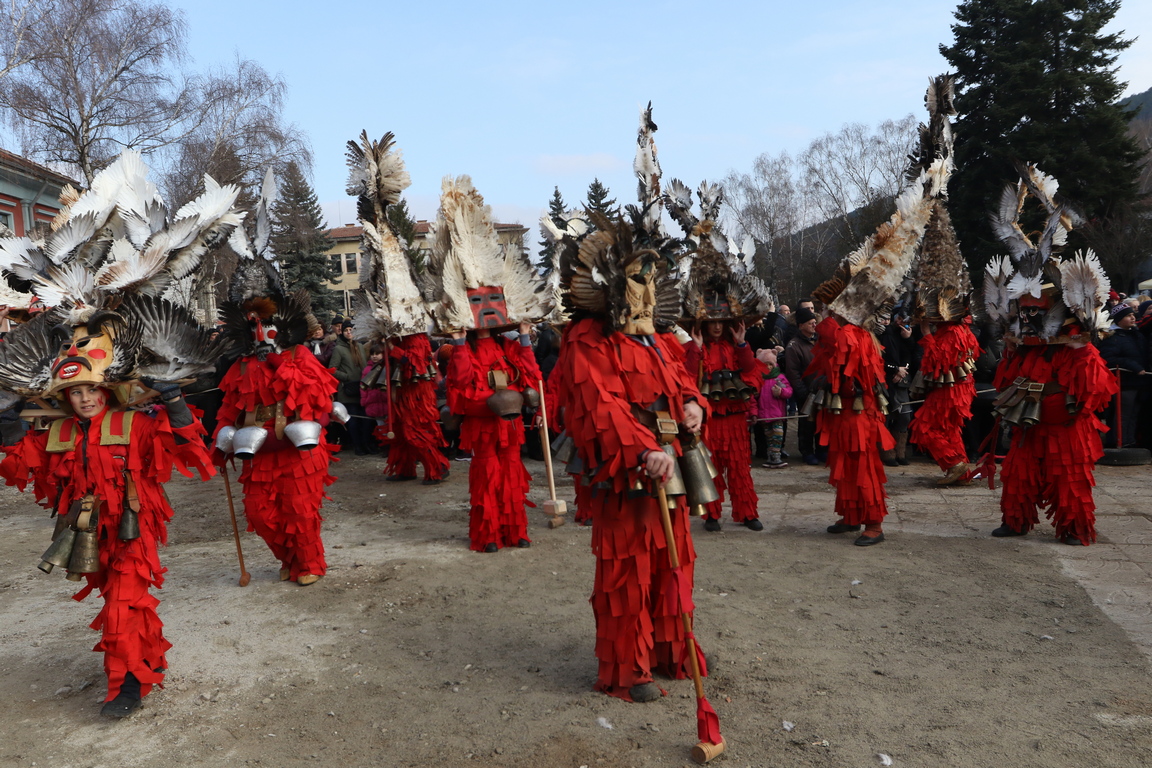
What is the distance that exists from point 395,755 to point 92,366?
7.92ft

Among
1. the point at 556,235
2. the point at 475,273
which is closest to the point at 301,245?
the point at 556,235

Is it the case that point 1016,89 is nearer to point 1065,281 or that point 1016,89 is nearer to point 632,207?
point 1065,281

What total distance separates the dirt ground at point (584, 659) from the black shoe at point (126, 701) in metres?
0.07

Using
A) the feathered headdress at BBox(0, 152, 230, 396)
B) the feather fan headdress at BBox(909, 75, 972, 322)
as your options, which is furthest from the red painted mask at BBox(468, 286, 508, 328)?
the feather fan headdress at BBox(909, 75, 972, 322)

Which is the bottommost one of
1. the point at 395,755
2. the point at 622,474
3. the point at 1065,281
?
the point at 395,755

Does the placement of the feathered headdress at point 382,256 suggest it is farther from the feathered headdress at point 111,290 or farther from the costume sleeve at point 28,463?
the costume sleeve at point 28,463

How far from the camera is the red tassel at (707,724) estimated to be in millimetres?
Answer: 3387

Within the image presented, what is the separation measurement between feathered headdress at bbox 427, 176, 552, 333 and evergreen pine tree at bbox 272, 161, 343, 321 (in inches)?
1039

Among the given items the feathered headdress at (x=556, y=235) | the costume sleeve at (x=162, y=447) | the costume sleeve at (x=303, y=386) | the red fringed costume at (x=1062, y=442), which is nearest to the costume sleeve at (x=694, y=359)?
the feathered headdress at (x=556, y=235)

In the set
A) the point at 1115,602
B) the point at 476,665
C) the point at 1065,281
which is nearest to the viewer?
the point at 476,665

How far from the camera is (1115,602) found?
505cm

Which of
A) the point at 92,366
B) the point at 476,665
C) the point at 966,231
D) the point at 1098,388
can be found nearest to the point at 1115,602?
the point at 1098,388

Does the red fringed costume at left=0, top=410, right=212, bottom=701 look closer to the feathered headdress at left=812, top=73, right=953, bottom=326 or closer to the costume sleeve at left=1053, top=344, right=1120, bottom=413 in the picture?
the feathered headdress at left=812, top=73, right=953, bottom=326

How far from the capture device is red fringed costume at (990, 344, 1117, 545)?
6.05 m
